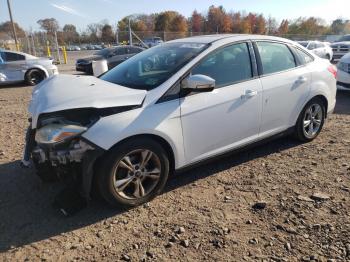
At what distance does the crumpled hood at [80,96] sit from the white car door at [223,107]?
1.97 ft

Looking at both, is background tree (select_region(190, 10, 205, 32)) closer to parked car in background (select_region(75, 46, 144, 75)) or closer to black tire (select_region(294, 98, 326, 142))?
parked car in background (select_region(75, 46, 144, 75))

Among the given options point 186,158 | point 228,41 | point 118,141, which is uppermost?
point 228,41

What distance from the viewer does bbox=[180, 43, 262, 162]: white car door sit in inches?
142

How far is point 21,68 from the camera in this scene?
12.5m

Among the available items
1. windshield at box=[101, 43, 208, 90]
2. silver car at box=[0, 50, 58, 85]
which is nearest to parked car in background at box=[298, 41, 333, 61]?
silver car at box=[0, 50, 58, 85]

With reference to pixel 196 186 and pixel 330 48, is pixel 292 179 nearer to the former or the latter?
pixel 196 186

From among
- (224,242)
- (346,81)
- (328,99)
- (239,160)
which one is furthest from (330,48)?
(224,242)

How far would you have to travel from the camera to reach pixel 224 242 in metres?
2.93

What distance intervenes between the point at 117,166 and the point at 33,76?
1101cm

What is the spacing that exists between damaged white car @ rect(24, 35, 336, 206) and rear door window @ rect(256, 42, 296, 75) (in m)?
0.02

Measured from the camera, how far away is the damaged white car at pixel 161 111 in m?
3.13

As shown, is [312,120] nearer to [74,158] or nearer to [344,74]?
[74,158]

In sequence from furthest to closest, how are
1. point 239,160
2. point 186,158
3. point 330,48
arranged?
point 330,48 < point 239,160 < point 186,158

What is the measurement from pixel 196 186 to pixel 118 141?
1.25 meters
